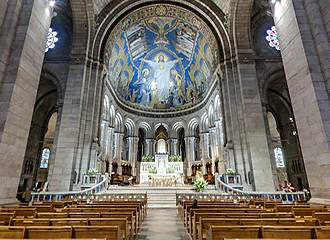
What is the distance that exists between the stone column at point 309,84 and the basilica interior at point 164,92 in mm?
37

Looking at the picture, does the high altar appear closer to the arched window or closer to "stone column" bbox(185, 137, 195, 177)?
"stone column" bbox(185, 137, 195, 177)

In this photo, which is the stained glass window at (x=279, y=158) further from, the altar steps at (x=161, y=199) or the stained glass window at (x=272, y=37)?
the altar steps at (x=161, y=199)

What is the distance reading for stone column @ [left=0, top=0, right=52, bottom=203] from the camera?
6516 mm

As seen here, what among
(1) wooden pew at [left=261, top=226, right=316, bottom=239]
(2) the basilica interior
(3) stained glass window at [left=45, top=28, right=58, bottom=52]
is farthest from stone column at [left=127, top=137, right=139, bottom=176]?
(1) wooden pew at [left=261, top=226, right=316, bottom=239]

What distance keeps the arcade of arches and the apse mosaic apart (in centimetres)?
15

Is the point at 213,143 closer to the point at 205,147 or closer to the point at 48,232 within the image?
the point at 205,147

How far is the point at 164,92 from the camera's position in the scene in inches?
1192

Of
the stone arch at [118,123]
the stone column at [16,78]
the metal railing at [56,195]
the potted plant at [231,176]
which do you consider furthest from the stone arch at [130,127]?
the stone column at [16,78]

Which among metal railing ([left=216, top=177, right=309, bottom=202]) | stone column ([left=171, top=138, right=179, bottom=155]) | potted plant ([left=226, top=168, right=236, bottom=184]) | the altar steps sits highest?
stone column ([left=171, top=138, right=179, bottom=155])

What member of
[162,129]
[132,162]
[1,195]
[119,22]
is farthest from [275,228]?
[162,129]

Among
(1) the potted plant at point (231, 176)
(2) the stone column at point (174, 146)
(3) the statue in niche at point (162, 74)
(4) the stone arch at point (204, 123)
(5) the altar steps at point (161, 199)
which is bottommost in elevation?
(5) the altar steps at point (161, 199)

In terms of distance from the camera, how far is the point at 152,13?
20.2m

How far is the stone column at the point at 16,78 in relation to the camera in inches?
257

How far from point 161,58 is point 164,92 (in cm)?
511
